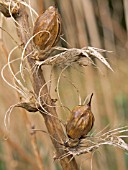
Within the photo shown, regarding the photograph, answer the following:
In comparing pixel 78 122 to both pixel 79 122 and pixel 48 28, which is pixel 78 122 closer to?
pixel 79 122

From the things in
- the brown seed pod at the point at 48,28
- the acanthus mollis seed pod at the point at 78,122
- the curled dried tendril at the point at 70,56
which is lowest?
the acanthus mollis seed pod at the point at 78,122

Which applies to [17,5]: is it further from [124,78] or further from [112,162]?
[124,78]

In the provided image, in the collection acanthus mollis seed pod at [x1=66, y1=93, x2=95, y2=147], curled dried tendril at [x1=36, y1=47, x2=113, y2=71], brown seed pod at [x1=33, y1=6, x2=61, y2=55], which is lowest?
acanthus mollis seed pod at [x1=66, y1=93, x2=95, y2=147]

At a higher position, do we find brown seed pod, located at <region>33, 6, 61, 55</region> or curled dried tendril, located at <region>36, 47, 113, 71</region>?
brown seed pod, located at <region>33, 6, 61, 55</region>

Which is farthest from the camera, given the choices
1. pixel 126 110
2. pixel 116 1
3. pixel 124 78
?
pixel 116 1

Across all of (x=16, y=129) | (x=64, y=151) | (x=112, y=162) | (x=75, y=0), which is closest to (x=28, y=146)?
(x=16, y=129)

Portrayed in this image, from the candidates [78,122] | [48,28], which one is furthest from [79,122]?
[48,28]

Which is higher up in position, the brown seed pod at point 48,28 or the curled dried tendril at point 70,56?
the brown seed pod at point 48,28

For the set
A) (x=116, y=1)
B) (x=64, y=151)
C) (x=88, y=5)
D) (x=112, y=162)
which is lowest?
(x=112, y=162)
